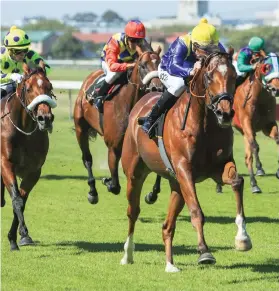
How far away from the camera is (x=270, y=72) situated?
13.3 m

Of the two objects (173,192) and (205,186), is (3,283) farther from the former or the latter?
(205,186)

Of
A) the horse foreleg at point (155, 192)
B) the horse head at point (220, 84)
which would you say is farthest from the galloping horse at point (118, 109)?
the horse head at point (220, 84)

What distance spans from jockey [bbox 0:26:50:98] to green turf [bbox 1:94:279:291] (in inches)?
63.5

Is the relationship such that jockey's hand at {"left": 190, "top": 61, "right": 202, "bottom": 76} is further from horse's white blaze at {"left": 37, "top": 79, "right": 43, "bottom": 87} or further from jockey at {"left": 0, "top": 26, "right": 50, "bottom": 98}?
jockey at {"left": 0, "top": 26, "right": 50, "bottom": 98}

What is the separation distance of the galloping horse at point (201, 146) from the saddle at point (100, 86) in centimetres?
292

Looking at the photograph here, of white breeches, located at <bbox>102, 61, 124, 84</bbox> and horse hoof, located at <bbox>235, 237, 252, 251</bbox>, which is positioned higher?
white breeches, located at <bbox>102, 61, 124, 84</bbox>

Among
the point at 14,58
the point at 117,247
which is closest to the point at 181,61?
the point at 117,247

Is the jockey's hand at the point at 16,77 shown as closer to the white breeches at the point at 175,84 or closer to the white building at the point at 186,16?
the white breeches at the point at 175,84

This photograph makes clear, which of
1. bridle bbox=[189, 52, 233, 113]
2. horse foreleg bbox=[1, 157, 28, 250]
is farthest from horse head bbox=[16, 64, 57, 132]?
bridle bbox=[189, 52, 233, 113]

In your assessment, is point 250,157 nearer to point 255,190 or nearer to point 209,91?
point 255,190

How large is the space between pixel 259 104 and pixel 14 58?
4.96 m

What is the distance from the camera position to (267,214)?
1113 centimetres

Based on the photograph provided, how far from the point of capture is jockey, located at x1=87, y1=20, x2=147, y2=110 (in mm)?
10133

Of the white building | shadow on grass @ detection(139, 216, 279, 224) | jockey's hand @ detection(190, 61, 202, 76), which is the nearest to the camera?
jockey's hand @ detection(190, 61, 202, 76)
